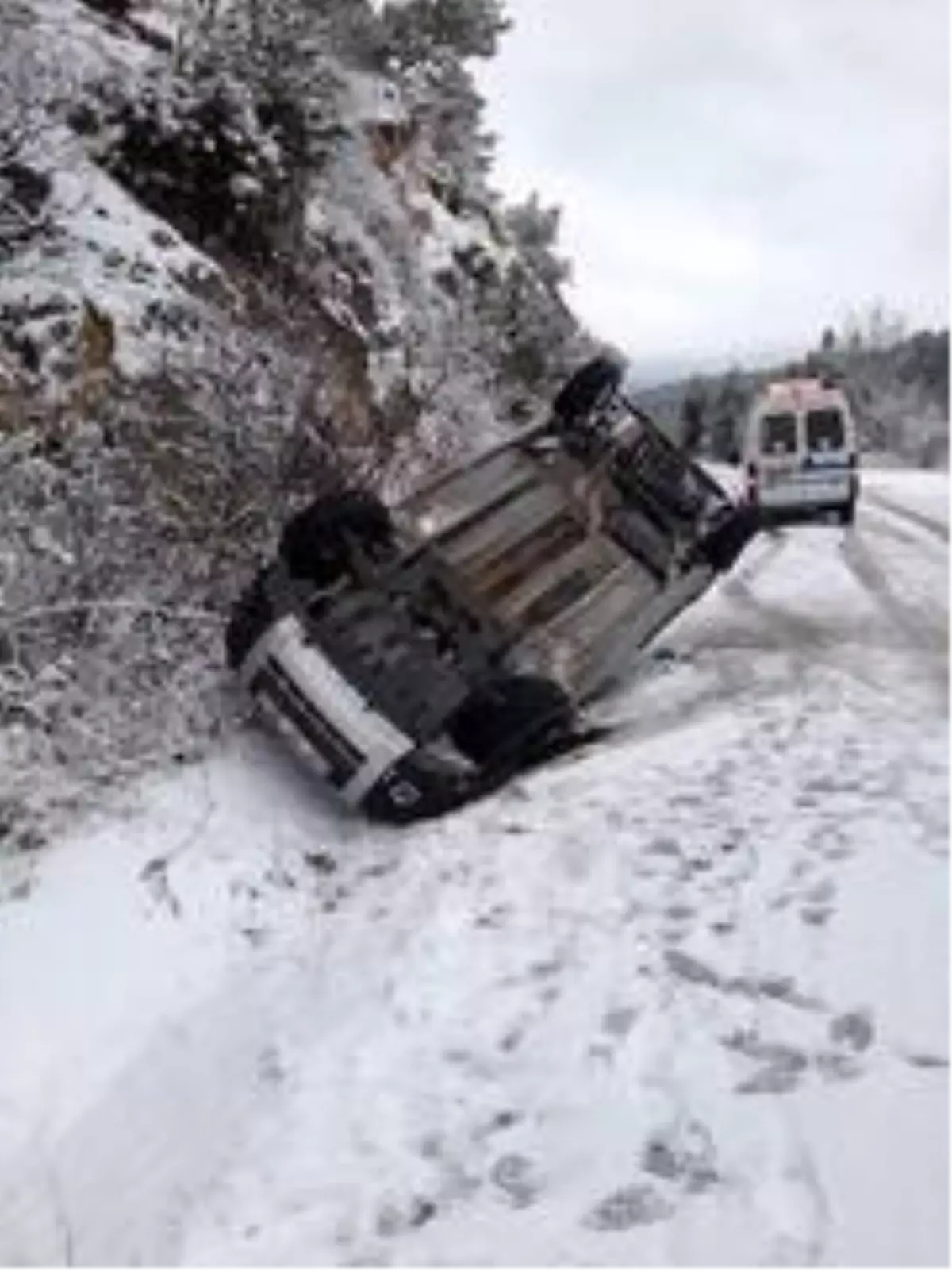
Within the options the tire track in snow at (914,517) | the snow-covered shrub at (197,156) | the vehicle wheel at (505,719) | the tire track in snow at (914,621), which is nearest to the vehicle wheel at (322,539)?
the vehicle wheel at (505,719)

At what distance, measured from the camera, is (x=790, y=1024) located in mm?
7012

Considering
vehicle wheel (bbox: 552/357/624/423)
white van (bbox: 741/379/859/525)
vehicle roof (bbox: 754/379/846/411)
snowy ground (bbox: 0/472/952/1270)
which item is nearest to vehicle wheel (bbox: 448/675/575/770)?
snowy ground (bbox: 0/472/952/1270)

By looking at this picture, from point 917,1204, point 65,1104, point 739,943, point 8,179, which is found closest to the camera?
point 917,1204

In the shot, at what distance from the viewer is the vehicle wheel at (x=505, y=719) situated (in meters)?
10.3

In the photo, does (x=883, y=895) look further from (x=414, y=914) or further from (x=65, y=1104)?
(x=65, y=1104)

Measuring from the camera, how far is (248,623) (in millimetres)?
10328

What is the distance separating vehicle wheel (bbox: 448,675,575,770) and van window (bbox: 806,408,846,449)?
18.0 metres

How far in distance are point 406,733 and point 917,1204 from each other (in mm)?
4582

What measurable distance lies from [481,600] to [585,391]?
2730mm

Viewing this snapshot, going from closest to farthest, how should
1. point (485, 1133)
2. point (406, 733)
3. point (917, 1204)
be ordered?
1. point (917, 1204)
2. point (485, 1133)
3. point (406, 733)

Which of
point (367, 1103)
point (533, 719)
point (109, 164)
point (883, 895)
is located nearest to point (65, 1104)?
point (367, 1103)

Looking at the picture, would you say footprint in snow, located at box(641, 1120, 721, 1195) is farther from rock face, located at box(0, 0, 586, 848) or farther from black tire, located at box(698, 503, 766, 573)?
black tire, located at box(698, 503, 766, 573)

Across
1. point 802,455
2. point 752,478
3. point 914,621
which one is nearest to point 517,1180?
point 914,621

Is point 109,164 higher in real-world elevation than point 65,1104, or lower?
higher
